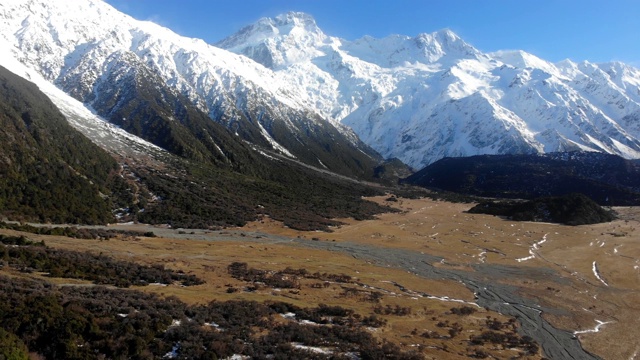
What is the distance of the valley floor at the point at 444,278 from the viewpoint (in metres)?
43.1

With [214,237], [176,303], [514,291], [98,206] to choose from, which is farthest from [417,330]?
[98,206]

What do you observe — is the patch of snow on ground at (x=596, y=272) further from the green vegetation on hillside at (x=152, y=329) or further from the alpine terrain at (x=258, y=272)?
the green vegetation on hillside at (x=152, y=329)

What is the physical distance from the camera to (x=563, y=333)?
153 ft

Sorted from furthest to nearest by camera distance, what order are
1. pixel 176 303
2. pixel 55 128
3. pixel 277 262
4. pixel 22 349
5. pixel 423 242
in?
1. pixel 55 128
2. pixel 423 242
3. pixel 277 262
4. pixel 176 303
5. pixel 22 349

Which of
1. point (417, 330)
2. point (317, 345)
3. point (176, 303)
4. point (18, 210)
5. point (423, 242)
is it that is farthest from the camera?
point (423, 242)

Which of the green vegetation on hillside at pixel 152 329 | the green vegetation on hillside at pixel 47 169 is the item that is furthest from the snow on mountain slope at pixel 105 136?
the green vegetation on hillside at pixel 152 329

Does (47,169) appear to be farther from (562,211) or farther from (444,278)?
(562,211)

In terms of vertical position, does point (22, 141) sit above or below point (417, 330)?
above

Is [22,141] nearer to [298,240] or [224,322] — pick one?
[298,240]

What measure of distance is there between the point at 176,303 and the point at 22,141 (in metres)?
91.1

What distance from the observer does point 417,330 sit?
41.1 m

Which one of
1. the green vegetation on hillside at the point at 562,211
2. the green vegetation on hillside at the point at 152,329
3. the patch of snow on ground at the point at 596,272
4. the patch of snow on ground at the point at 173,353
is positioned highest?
the green vegetation on hillside at the point at 562,211

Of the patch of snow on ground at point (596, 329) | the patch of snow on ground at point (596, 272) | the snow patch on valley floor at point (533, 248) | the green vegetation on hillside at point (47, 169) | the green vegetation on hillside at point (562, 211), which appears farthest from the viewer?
the green vegetation on hillside at point (562, 211)

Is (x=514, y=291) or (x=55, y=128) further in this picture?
(x=55, y=128)
